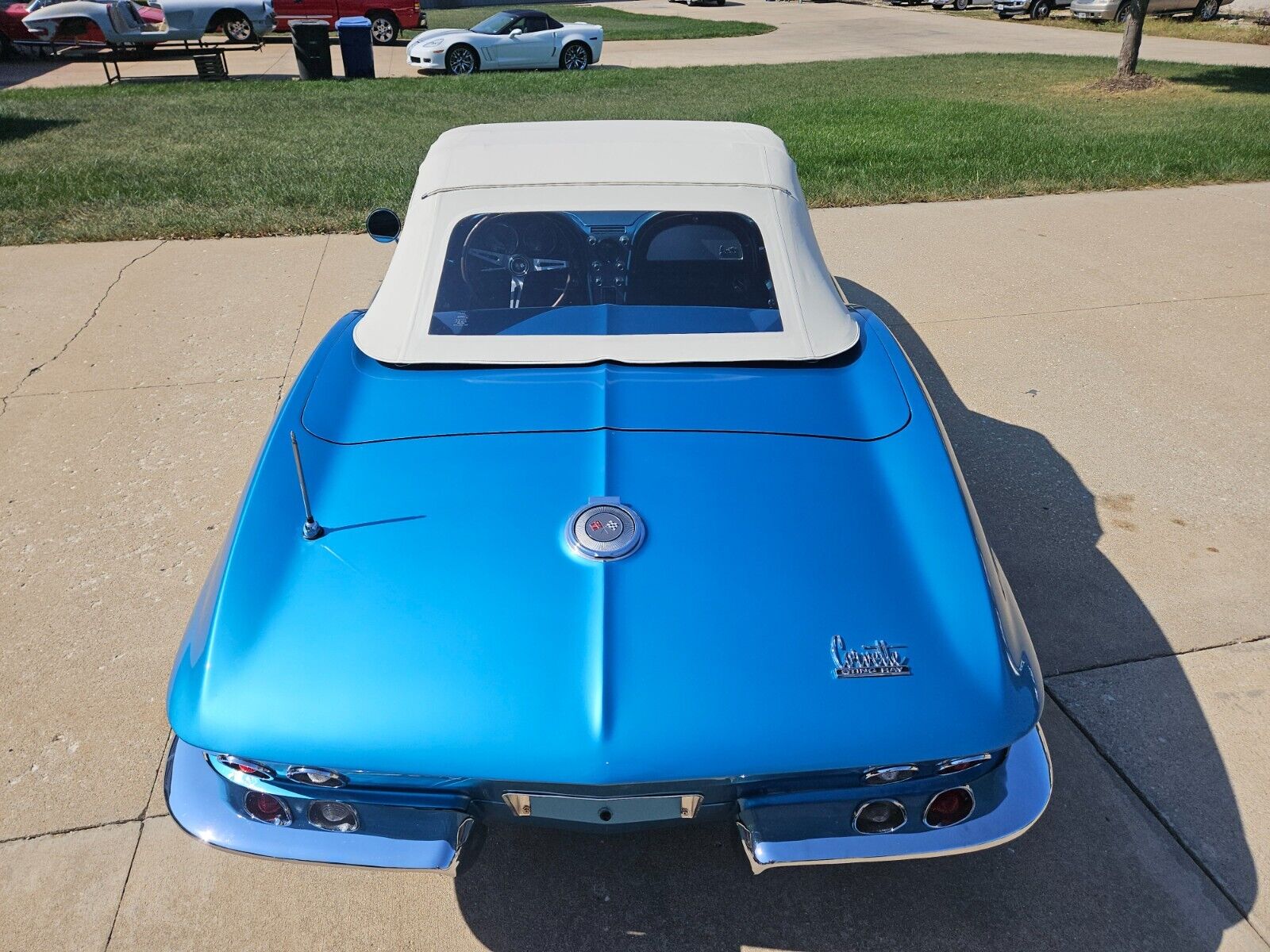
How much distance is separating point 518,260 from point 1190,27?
85.1 feet

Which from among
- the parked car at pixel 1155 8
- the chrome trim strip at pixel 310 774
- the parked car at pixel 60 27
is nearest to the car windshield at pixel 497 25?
the parked car at pixel 60 27

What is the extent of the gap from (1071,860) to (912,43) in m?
21.8

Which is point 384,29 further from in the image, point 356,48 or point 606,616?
point 606,616

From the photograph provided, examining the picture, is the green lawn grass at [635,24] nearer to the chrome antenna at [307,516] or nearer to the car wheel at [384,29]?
the car wheel at [384,29]

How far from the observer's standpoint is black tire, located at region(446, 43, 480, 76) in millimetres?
15844

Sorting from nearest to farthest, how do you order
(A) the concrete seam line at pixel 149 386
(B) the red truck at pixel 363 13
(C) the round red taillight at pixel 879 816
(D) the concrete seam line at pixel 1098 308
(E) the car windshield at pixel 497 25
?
(C) the round red taillight at pixel 879 816 → (A) the concrete seam line at pixel 149 386 → (D) the concrete seam line at pixel 1098 308 → (E) the car windshield at pixel 497 25 → (B) the red truck at pixel 363 13

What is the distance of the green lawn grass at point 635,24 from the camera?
2241 cm

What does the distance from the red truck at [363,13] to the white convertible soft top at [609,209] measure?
18150 millimetres

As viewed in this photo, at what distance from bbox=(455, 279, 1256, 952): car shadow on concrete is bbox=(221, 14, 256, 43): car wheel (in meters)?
20.3

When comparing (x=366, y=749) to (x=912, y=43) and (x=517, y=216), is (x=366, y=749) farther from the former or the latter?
(x=912, y=43)

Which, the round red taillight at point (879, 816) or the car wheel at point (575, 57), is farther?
the car wheel at point (575, 57)

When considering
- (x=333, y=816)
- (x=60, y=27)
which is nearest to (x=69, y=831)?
(x=333, y=816)

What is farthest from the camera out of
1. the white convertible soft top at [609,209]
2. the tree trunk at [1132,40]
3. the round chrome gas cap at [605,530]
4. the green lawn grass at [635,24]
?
the green lawn grass at [635,24]

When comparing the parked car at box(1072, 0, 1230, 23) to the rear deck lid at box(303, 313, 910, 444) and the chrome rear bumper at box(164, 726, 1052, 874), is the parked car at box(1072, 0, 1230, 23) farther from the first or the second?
the chrome rear bumper at box(164, 726, 1052, 874)
